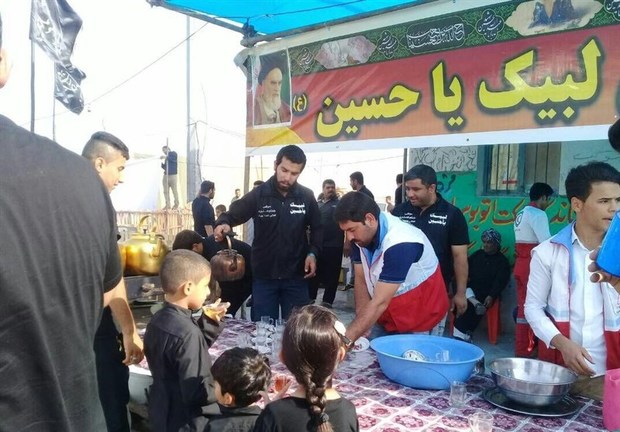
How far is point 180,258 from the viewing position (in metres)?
2.27

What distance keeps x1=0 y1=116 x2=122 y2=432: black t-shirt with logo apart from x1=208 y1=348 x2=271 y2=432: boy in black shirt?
2.29 feet

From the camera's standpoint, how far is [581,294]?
7.23 ft

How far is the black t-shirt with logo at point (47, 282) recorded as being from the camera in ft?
3.42

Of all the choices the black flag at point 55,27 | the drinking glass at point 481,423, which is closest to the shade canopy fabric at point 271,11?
the black flag at point 55,27

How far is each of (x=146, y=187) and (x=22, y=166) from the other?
1782 centimetres

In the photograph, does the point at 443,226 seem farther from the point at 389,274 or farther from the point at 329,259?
the point at 329,259

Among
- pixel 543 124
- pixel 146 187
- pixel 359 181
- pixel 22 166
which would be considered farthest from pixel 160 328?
pixel 146 187

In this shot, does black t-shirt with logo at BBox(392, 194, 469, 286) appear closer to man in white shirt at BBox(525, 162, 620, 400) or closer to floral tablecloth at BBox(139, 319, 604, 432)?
man in white shirt at BBox(525, 162, 620, 400)

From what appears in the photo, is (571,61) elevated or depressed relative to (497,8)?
depressed

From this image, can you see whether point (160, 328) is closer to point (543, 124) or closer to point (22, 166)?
point (22, 166)

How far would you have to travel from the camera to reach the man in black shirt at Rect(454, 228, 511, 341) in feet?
17.3

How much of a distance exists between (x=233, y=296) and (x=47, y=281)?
3.55m

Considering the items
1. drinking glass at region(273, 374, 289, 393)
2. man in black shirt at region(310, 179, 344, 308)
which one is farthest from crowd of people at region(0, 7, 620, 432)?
man in black shirt at region(310, 179, 344, 308)

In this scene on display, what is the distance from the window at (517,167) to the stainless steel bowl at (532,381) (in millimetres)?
3785
